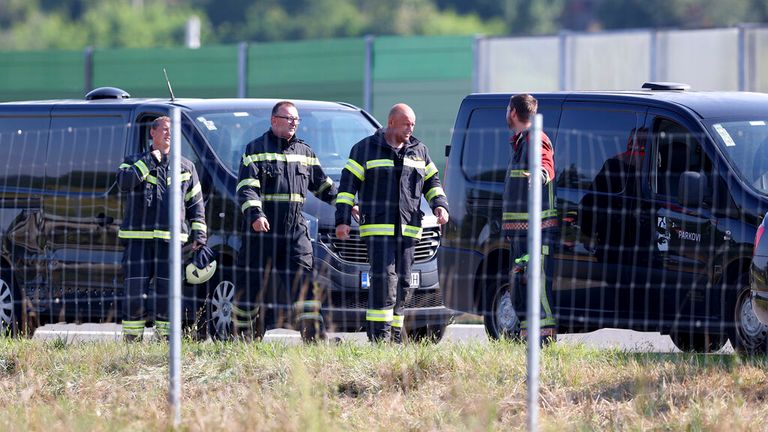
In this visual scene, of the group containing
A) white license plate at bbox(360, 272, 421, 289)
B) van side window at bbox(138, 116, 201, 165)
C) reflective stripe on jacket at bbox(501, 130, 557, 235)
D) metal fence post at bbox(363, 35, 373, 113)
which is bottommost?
white license plate at bbox(360, 272, 421, 289)

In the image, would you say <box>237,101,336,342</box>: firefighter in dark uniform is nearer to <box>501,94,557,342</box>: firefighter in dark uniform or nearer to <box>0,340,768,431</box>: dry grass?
<box>0,340,768,431</box>: dry grass

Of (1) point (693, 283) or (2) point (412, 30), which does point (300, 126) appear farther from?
(2) point (412, 30)

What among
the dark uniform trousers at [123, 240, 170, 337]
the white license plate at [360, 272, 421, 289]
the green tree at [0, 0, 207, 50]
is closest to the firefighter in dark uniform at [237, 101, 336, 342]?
the white license plate at [360, 272, 421, 289]

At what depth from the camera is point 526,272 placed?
9.34m

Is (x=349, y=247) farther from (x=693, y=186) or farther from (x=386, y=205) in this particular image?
(x=693, y=186)

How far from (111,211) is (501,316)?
118 inches

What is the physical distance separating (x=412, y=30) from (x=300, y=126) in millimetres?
90576

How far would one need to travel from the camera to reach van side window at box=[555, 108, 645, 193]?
983cm

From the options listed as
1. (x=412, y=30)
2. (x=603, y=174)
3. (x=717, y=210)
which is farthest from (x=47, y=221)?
(x=412, y=30)

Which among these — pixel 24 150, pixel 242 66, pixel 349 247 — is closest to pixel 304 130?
pixel 349 247

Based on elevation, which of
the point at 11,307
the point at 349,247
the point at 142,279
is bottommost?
the point at 11,307

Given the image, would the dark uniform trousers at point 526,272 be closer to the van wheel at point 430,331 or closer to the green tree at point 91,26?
the van wheel at point 430,331

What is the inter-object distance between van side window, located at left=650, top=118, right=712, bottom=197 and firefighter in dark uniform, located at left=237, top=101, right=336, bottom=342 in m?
2.39

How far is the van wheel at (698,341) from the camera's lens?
972 cm
